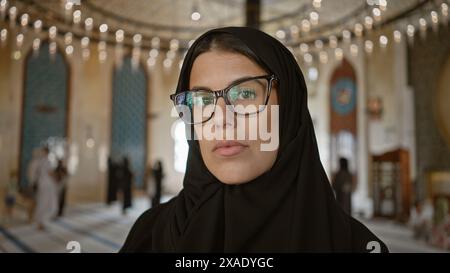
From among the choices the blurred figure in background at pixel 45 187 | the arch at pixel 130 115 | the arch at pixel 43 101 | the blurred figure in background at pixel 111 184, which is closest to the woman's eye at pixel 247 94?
the blurred figure in background at pixel 45 187

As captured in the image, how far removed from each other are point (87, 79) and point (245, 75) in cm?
760

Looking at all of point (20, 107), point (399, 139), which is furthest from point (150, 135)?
point (399, 139)

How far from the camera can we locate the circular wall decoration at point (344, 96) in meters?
6.55

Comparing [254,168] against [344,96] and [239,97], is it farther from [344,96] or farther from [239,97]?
[344,96]

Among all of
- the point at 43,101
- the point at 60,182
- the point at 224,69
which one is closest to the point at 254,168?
the point at 224,69

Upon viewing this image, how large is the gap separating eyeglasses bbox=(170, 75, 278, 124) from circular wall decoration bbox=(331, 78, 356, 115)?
6.23 metres

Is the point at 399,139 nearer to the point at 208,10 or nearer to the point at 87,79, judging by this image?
the point at 208,10

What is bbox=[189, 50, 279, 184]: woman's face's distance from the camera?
21.8 inches

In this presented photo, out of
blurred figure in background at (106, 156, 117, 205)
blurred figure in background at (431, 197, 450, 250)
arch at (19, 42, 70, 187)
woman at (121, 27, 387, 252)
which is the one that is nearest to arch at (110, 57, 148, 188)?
arch at (19, 42, 70, 187)

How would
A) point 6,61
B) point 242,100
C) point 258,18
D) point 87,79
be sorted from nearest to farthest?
point 242,100
point 258,18
point 6,61
point 87,79

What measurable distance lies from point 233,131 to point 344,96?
673cm

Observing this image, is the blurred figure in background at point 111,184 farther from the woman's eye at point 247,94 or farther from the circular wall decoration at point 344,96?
the woman's eye at point 247,94

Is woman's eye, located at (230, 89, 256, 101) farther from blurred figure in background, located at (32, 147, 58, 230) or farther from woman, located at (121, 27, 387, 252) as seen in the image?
blurred figure in background, located at (32, 147, 58, 230)
